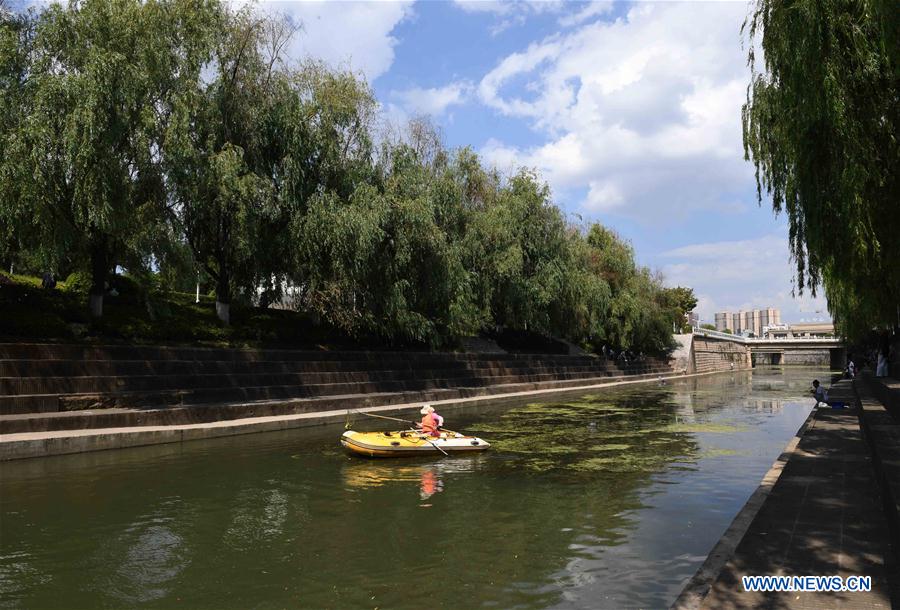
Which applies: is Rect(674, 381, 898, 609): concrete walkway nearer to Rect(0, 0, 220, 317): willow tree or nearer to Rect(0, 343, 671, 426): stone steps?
Rect(0, 343, 671, 426): stone steps

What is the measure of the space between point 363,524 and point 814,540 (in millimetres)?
5081

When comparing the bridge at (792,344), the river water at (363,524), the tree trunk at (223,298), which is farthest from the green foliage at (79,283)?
the bridge at (792,344)

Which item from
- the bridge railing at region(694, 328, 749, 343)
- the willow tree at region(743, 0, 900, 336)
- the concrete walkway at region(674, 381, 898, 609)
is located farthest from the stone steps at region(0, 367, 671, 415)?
the bridge railing at region(694, 328, 749, 343)

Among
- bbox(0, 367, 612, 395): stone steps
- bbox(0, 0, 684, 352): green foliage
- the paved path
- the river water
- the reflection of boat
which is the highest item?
bbox(0, 0, 684, 352): green foliage

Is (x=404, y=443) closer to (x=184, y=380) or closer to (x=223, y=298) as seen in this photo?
(x=184, y=380)

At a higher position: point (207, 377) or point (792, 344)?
point (792, 344)

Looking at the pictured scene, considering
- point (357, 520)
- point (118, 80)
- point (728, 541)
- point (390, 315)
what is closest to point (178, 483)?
point (357, 520)

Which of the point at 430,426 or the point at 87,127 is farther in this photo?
the point at 87,127

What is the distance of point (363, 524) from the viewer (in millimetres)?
8484

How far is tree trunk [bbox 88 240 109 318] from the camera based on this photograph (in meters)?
18.2

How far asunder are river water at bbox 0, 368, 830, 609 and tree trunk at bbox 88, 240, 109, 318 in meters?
6.16

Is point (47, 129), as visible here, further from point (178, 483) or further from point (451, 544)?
point (451, 544)

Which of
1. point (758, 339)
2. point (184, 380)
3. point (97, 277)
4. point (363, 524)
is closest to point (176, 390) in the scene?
point (184, 380)

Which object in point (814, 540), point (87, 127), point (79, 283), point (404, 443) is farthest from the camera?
point (79, 283)
